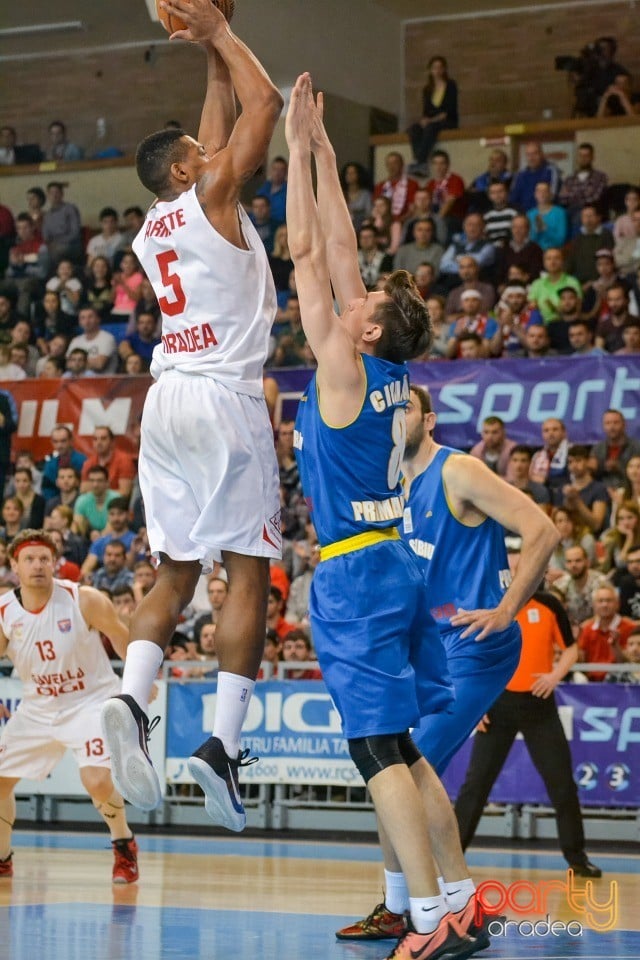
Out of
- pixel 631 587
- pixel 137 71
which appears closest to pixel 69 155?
pixel 137 71

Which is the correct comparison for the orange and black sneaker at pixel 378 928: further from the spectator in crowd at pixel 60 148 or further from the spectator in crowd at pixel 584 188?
the spectator in crowd at pixel 60 148

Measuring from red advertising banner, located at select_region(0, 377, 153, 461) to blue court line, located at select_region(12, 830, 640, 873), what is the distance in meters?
5.56

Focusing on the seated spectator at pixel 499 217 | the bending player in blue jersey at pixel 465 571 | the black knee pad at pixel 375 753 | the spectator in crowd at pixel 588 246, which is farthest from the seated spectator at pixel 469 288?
the black knee pad at pixel 375 753

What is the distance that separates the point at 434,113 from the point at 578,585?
29.9 ft

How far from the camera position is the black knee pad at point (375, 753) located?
19.6ft

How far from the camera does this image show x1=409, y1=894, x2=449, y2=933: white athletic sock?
5.78 meters

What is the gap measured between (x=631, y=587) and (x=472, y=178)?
8735 millimetres

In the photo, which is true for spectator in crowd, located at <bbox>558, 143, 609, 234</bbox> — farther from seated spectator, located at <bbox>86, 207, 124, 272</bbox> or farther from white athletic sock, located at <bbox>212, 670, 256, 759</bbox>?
white athletic sock, located at <bbox>212, 670, 256, 759</bbox>

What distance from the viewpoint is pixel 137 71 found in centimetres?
2431

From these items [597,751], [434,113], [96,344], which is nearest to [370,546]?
[597,751]

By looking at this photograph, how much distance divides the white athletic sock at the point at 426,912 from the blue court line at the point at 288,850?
490 centimetres

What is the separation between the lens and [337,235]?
696 centimetres

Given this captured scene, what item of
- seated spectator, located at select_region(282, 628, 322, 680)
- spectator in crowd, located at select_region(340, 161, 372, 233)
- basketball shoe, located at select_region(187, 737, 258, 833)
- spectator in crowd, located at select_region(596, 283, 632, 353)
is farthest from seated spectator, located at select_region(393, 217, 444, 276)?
basketball shoe, located at select_region(187, 737, 258, 833)

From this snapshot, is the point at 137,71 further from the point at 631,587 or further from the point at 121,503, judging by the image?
the point at 631,587
